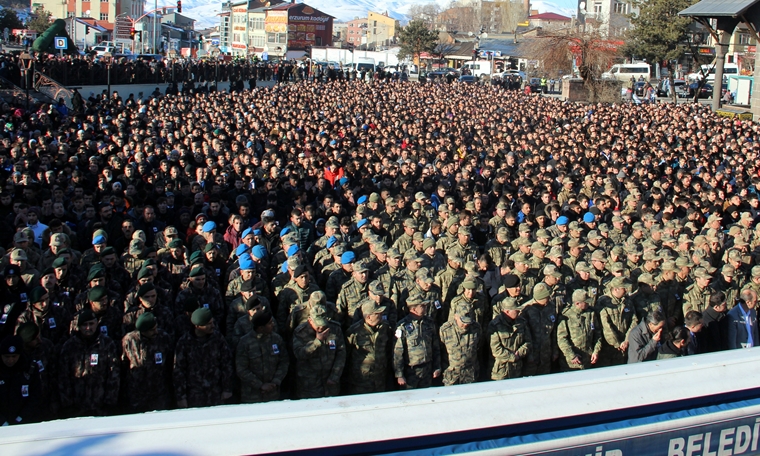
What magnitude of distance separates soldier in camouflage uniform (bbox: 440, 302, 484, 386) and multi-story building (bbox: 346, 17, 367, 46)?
444ft

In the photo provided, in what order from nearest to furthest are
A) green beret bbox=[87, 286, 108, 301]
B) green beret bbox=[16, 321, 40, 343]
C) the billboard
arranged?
green beret bbox=[16, 321, 40, 343] → green beret bbox=[87, 286, 108, 301] → the billboard

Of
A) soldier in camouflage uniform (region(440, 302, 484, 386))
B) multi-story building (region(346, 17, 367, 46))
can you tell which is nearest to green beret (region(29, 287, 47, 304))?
soldier in camouflage uniform (region(440, 302, 484, 386))

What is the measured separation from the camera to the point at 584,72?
3869 centimetres

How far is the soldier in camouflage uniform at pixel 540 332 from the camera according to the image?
610 cm

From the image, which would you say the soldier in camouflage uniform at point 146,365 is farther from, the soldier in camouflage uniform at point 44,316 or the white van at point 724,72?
the white van at point 724,72

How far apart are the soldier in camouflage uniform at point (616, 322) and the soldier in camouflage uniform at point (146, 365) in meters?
3.64

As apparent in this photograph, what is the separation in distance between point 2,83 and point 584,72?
27.8 metres

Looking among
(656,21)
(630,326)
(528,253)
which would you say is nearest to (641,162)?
(528,253)

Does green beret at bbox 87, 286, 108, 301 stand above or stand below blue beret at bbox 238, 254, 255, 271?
below

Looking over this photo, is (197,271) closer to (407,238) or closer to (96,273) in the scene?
(96,273)

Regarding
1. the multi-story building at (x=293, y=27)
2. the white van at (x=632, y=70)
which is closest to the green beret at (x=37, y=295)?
the white van at (x=632, y=70)

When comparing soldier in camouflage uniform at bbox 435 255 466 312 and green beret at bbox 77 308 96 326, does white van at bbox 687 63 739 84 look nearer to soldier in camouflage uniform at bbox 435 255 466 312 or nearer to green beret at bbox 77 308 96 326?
soldier in camouflage uniform at bbox 435 255 466 312

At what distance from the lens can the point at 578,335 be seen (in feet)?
20.2

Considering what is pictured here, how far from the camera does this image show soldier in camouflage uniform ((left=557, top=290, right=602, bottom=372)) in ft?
20.2
